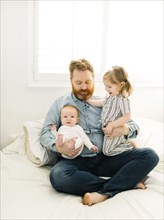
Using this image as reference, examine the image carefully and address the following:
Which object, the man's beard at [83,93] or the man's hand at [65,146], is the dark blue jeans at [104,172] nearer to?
the man's hand at [65,146]

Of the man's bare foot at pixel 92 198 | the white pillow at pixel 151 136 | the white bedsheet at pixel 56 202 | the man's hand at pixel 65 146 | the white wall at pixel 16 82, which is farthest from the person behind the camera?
the white wall at pixel 16 82

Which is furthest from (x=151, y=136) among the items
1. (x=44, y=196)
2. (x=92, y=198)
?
(x=44, y=196)

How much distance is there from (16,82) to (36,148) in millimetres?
618

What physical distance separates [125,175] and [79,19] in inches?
51.9

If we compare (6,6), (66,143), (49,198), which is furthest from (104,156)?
(6,6)

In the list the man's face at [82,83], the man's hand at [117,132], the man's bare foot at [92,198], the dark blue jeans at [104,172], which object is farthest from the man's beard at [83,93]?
the man's bare foot at [92,198]

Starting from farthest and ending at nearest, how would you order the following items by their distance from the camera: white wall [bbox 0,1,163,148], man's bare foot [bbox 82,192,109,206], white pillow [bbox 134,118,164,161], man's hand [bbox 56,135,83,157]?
1. white wall [bbox 0,1,163,148]
2. white pillow [bbox 134,118,164,161]
3. man's hand [bbox 56,135,83,157]
4. man's bare foot [bbox 82,192,109,206]

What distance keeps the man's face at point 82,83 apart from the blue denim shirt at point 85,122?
0.05 meters

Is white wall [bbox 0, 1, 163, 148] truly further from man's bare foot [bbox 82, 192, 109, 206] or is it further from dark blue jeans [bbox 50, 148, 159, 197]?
man's bare foot [bbox 82, 192, 109, 206]

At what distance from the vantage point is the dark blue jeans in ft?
5.29

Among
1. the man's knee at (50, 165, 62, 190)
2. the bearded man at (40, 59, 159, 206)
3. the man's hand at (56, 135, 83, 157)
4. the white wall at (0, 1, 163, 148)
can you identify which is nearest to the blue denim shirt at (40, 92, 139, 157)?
the bearded man at (40, 59, 159, 206)

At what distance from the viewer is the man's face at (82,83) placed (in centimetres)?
186

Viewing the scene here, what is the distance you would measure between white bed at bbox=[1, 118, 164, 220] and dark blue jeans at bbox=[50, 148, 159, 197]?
5 cm

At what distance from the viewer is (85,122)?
6.17 feet
